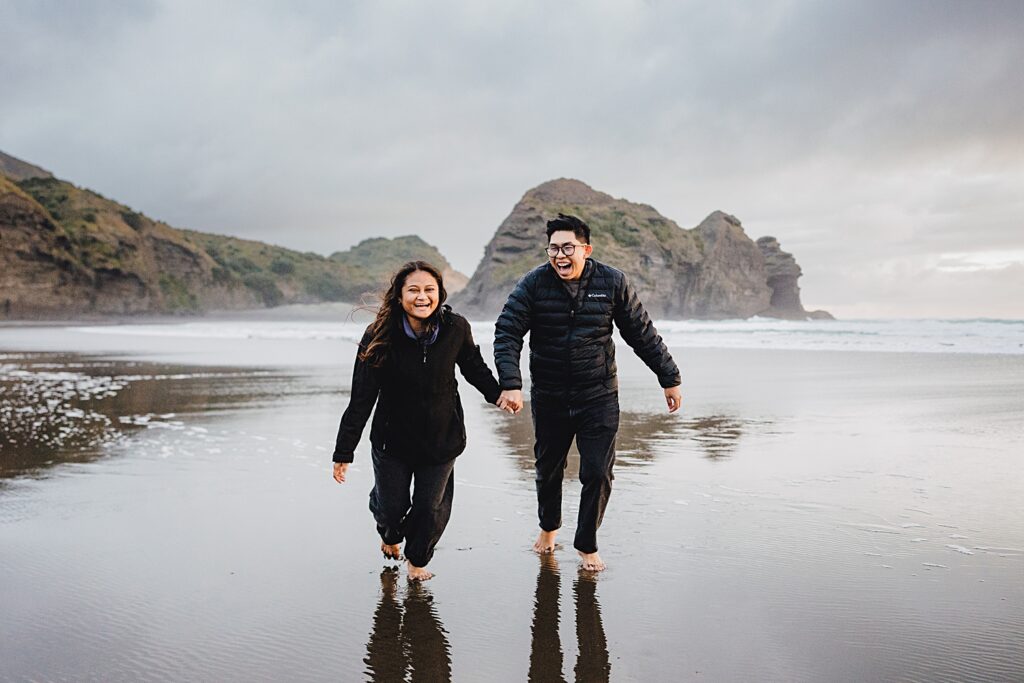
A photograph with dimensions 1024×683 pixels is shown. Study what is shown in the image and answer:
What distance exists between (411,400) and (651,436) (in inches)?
193

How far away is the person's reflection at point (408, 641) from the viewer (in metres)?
Answer: 2.93

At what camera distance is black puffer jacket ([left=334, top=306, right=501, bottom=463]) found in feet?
12.5

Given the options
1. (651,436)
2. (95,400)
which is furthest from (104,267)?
(651,436)

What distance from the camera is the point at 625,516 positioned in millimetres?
5102

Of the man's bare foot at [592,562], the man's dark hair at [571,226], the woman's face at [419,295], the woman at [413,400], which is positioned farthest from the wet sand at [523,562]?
the man's dark hair at [571,226]

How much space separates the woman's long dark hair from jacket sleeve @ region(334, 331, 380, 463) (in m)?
0.06

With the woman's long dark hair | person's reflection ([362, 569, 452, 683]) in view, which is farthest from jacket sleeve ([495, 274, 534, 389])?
person's reflection ([362, 569, 452, 683])

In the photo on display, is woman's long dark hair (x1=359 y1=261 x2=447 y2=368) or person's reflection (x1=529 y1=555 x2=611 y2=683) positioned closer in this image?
person's reflection (x1=529 y1=555 x2=611 y2=683)

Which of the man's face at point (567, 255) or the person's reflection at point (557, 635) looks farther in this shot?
the man's face at point (567, 255)

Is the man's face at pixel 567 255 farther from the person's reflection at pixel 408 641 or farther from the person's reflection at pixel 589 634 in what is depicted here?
the person's reflection at pixel 408 641

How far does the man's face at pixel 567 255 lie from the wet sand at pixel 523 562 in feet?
5.27

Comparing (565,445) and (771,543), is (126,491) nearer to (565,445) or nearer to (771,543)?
(565,445)

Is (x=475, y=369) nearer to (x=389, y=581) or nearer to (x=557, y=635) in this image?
(x=389, y=581)

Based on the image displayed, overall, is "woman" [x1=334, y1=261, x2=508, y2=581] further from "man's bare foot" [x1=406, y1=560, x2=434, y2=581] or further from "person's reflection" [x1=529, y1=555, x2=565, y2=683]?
"person's reflection" [x1=529, y1=555, x2=565, y2=683]
